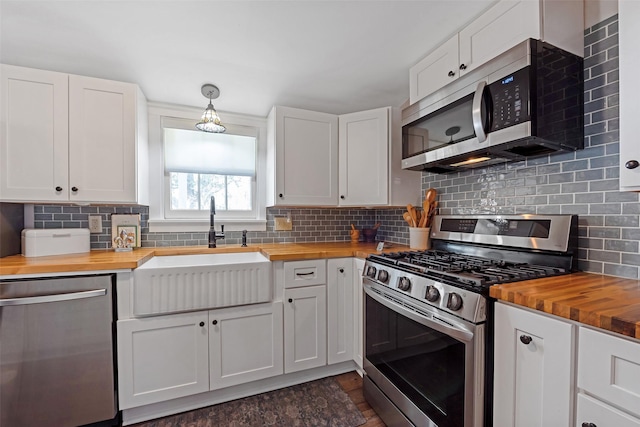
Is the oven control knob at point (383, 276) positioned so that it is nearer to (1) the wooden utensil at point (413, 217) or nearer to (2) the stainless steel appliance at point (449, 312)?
(2) the stainless steel appliance at point (449, 312)

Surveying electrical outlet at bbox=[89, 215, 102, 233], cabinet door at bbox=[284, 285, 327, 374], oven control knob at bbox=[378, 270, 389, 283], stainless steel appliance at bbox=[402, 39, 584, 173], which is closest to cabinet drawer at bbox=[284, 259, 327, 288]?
cabinet door at bbox=[284, 285, 327, 374]

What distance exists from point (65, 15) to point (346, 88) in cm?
164

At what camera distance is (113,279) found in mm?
1554

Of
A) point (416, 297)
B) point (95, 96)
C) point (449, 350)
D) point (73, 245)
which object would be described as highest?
point (95, 96)

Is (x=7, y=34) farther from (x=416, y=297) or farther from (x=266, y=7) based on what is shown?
(x=416, y=297)

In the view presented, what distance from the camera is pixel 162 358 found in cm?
163

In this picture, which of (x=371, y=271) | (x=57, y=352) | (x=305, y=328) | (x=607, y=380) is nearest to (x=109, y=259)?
(x=57, y=352)

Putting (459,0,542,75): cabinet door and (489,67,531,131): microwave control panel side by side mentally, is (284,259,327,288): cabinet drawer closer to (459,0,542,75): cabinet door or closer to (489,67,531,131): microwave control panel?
(489,67,531,131): microwave control panel

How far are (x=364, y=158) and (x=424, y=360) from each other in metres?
1.54

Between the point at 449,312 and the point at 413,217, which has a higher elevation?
the point at 413,217

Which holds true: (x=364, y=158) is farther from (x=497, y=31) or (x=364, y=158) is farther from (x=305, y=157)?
(x=497, y=31)

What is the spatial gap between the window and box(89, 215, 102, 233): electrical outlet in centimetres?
45

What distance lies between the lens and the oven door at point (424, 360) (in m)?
1.07

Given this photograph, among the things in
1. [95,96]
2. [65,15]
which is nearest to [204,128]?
[95,96]
